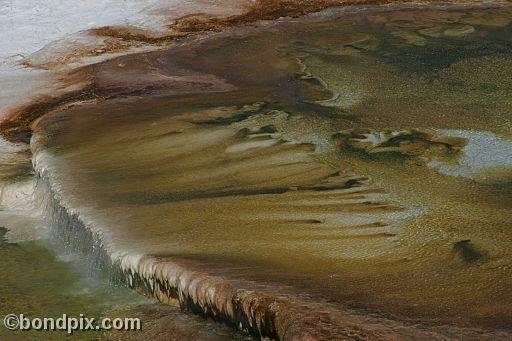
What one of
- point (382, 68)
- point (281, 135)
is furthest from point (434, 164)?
point (382, 68)

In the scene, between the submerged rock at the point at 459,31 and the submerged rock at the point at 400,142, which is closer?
the submerged rock at the point at 400,142

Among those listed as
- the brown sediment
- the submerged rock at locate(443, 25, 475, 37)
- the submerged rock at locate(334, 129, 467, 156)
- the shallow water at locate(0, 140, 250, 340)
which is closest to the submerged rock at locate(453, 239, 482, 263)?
the shallow water at locate(0, 140, 250, 340)

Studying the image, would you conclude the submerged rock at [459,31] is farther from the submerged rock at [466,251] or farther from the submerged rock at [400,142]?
the submerged rock at [466,251]

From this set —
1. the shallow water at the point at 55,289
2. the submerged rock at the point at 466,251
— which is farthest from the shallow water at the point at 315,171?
the shallow water at the point at 55,289

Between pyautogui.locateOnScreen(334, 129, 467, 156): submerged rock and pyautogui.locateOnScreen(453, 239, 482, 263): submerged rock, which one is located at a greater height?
pyautogui.locateOnScreen(453, 239, 482, 263): submerged rock

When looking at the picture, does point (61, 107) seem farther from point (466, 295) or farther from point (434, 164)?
point (466, 295)

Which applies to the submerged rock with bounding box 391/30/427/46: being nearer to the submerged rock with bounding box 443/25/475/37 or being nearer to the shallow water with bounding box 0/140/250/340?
the submerged rock with bounding box 443/25/475/37
